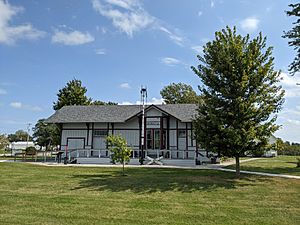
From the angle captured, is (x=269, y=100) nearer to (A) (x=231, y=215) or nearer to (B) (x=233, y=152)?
(B) (x=233, y=152)

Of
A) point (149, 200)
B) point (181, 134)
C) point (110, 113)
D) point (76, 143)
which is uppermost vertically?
point (110, 113)

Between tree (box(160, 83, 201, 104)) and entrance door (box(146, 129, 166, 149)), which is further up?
tree (box(160, 83, 201, 104))

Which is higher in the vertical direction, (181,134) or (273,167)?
(181,134)

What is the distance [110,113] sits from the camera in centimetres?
2912

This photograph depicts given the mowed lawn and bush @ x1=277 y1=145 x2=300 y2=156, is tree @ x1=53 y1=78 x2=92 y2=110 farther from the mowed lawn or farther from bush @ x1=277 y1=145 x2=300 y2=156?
bush @ x1=277 y1=145 x2=300 y2=156

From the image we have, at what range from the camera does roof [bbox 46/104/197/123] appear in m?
26.9

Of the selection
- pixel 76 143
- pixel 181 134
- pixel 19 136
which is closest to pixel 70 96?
pixel 76 143

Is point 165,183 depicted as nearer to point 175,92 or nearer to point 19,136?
point 175,92

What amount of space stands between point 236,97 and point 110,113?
16.7m

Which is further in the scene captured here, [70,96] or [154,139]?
[70,96]

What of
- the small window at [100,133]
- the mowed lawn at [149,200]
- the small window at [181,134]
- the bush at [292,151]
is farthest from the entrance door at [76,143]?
the bush at [292,151]

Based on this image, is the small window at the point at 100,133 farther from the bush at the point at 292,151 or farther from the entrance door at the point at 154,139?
the bush at the point at 292,151

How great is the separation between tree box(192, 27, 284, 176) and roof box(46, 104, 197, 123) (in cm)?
1003

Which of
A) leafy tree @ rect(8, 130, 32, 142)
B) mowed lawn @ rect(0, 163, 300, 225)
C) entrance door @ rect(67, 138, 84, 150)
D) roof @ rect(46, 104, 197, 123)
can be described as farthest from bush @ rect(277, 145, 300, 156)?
leafy tree @ rect(8, 130, 32, 142)
